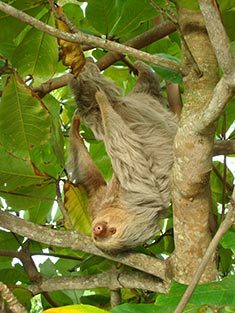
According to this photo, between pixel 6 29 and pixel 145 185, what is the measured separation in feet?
1.85

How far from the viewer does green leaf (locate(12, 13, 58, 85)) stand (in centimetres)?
180

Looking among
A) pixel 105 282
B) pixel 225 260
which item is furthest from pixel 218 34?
pixel 225 260

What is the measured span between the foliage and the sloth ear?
144 mm

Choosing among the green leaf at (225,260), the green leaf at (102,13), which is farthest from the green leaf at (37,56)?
the green leaf at (225,260)

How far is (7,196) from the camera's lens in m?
2.04

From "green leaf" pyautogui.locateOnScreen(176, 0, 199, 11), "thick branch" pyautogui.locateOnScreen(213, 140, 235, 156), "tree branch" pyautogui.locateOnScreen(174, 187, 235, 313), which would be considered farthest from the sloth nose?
"tree branch" pyautogui.locateOnScreen(174, 187, 235, 313)

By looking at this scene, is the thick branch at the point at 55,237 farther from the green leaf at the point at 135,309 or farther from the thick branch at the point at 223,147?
the green leaf at the point at 135,309

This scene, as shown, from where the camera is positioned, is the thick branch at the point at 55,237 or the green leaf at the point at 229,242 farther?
the thick branch at the point at 55,237

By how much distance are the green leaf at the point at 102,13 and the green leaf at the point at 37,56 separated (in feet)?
0.39

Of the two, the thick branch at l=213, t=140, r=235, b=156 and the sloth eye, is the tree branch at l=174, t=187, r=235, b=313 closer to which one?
the thick branch at l=213, t=140, r=235, b=156

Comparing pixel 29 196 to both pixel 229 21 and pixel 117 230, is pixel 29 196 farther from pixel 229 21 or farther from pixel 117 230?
pixel 229 21

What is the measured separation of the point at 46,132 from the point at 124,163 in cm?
25

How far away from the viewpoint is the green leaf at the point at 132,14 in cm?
181

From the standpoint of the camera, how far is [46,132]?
1.71 m
